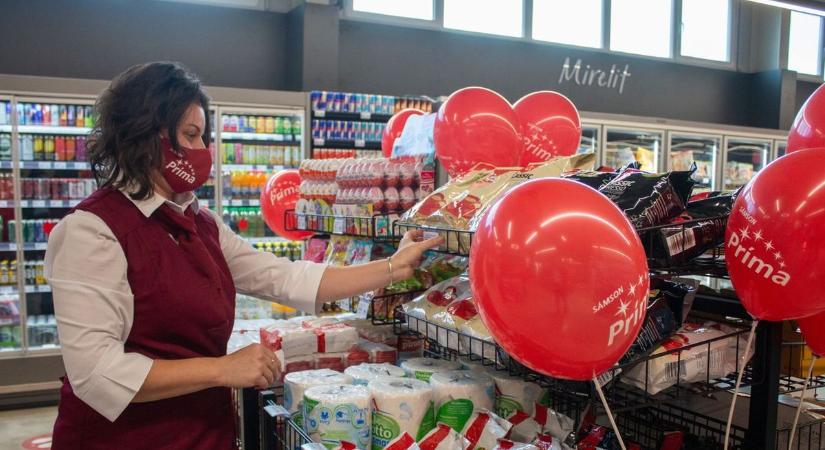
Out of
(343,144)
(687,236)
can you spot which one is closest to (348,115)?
(343,144)

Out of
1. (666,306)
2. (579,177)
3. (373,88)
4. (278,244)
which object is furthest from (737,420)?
(373,88)

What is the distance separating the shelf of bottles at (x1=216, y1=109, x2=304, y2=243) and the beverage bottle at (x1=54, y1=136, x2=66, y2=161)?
1141 millimetres

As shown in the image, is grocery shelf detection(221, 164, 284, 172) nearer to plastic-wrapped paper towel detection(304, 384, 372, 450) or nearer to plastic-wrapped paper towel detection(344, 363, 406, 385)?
plastic-wrapped paper towel detection(344, 363, 406, 385)

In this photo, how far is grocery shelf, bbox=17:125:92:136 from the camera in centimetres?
474

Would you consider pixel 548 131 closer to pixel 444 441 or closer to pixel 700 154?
pixel 444 441

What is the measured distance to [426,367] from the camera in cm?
175

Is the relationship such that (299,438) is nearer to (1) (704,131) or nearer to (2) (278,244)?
(2) (278,244)

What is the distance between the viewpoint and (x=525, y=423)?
1491 mm

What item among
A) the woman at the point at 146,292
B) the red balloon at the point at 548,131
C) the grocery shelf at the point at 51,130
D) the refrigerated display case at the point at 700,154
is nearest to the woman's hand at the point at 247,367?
the woman at the point at 146,292

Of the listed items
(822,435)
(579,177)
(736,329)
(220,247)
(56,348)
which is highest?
(579,177)

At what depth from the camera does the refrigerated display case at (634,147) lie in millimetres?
6715

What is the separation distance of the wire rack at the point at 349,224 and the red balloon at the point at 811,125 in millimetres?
1222

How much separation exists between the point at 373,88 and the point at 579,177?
5400 millimetres

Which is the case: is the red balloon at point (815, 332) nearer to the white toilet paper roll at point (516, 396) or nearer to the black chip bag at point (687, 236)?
the black chip bag at point (687, 236)
